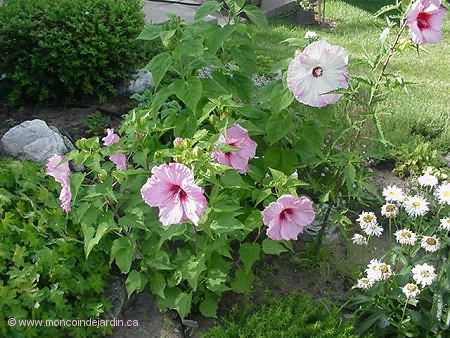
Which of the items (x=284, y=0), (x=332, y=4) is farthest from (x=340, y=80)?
(x=332, y=4)

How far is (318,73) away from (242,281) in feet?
2.80

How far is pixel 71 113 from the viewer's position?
4371 mm

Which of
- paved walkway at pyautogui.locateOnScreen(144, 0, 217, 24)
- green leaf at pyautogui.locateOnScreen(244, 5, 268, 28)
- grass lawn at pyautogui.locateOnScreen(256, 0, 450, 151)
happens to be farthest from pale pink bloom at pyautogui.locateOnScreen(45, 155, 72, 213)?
paved walkway at pyautogui.locateOnScreen(144, 0, 217, 24)

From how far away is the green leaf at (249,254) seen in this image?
106 inches

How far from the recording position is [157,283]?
103 inches

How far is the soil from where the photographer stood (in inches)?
165

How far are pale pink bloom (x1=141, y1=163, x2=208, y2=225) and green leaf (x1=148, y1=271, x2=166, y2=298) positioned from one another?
1.54 feet

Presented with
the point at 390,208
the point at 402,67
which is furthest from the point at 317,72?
the point at 402,67

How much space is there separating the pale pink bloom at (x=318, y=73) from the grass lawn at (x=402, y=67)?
2.55 feet

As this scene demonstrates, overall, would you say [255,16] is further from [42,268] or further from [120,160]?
[42,268]

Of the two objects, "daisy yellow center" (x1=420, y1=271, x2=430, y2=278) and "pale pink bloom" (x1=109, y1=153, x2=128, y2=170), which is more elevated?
"pale pink bloom" (x1=109, y1=153, x2=128, y2=170)

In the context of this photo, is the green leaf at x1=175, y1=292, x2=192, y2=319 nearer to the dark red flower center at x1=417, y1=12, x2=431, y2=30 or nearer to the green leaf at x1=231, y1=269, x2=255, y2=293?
the green leaf at x1=231, y1=269, x2=255, y2=293

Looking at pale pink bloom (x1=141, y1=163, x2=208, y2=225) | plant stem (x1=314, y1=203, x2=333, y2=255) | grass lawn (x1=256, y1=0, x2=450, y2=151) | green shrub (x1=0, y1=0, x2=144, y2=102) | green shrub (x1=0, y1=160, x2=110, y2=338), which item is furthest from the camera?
grass lawn (x1=256, y1=0, x2=450, y2=151)

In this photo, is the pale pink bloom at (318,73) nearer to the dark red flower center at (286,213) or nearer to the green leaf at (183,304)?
the dark red flower center at (286,213)
